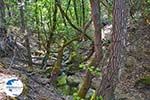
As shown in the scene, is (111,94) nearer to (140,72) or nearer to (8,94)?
(8,94)

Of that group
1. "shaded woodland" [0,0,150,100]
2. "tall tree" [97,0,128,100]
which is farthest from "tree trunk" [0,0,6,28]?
"tall tree" [97,0,128,100]

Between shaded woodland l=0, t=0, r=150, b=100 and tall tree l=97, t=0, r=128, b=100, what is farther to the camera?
shaded woodland l=0, t=0, r=150, b=100

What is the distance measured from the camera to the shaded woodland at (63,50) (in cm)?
786

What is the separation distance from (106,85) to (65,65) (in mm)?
4124

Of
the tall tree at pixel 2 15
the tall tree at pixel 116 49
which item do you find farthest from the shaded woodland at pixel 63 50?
the tall tree at pixel 116 49

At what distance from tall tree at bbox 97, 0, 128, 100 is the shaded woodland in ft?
0.79

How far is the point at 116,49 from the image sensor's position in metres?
6.39

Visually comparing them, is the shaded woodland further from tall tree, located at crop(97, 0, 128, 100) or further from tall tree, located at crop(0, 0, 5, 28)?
tall tree, located at crop(97, 0, 128, 100)

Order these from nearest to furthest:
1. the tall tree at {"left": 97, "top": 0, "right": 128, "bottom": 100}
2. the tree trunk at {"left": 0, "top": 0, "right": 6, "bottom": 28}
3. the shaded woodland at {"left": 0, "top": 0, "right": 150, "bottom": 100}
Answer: the tall tree at {"left": 97, "top": 0, "right": 128, "bottom": 100}, the shaded woodland at {"left": 0, "top": 0, "right": 150, "bottom": 100}, the tree trunk at {"left": 0, "top": 0, "right": 6, "bottom": 28}

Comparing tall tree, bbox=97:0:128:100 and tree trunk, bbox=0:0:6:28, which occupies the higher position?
tree trunk, bbox=0:0:6:28

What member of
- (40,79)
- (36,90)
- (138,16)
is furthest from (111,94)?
(138,16)

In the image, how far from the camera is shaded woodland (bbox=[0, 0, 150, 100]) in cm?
786

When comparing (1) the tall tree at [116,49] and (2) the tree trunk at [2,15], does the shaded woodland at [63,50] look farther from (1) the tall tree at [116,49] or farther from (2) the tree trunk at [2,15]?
(1) the tall tree at [116,49]

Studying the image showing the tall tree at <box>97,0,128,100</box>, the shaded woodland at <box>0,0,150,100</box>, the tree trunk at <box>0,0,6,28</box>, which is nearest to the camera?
the tall tree at <box>97,0,128,100</box>
